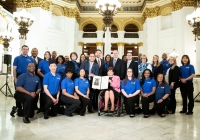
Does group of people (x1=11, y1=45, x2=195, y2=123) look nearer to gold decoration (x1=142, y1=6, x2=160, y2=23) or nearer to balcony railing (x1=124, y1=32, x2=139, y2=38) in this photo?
gold decoration (x1=142, y1=6, x2=160, y2=23)

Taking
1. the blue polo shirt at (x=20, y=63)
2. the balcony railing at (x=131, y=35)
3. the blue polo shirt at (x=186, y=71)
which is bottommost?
the blue polo shirt at (x=186, y=71)

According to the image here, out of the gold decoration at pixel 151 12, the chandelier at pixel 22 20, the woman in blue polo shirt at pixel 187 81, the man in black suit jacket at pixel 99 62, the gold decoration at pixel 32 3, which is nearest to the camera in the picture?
the woman in blue polo shirt at pixel 187 81

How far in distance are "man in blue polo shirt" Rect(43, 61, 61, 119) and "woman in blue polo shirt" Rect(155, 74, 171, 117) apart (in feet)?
8.63

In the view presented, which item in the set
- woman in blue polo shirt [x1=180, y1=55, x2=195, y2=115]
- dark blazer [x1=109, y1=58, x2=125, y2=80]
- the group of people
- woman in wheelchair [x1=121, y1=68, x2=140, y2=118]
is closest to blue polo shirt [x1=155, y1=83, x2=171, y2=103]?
the group of people

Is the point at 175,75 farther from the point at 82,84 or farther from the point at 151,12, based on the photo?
the point at 151,12

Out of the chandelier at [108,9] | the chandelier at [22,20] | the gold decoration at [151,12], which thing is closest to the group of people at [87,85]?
the chandelier at [108,9]

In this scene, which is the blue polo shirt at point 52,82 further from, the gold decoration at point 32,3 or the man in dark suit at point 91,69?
the gold decoration at point 32,3

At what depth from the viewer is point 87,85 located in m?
4.93

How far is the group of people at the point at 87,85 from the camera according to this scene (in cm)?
424

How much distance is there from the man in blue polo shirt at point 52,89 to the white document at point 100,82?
0.94m

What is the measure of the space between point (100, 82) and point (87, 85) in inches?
14.6

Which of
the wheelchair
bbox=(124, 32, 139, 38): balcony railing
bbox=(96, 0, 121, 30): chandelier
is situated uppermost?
bbox=(124, 32, 139, 38): balcony railing

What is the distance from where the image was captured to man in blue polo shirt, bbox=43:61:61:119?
439cm

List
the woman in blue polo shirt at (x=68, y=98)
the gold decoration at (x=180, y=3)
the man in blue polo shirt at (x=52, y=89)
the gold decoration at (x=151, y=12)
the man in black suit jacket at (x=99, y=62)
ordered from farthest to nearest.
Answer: the gold decoration at (x=151, y=12)
the gold decoration at (x=180, y=3)
the man in black suit jacket at (x=99, y=62)
the woman in blue polo shirt at (x=68, y=98)
the man in blue polo shirt at (x=52, y=89)
